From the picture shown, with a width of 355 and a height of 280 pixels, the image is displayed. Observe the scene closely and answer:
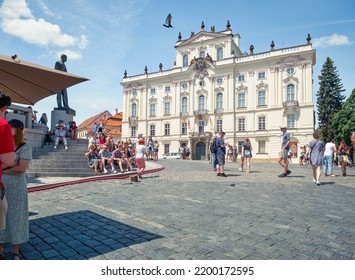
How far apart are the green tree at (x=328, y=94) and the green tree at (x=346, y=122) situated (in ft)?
26.9

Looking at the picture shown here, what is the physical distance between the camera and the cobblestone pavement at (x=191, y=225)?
10.6 feet

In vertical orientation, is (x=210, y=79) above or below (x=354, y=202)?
above

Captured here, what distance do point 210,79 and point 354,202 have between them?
134ft

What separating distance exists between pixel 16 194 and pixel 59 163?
8.38 metres

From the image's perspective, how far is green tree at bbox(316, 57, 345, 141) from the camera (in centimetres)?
4416

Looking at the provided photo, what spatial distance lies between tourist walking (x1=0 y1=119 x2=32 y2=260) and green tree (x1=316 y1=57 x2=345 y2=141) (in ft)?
154

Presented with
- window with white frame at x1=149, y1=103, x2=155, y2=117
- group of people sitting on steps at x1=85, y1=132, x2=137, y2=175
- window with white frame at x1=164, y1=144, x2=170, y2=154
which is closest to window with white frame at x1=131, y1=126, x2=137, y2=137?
window with white frame at x1=149, y1=103, x2=155, y2=117

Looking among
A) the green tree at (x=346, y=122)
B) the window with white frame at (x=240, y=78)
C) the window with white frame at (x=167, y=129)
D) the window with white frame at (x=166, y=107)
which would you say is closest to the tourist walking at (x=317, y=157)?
the green tree at (x=346, y=122)

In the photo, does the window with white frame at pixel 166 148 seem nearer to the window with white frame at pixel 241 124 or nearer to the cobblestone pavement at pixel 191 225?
the window with white frame at pixel 241 124

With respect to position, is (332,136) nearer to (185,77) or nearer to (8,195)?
(185,77)

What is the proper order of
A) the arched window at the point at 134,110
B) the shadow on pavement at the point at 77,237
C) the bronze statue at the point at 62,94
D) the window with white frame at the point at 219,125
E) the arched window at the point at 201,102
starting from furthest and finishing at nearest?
the arched window at the point at 134,110 < the arched window at the point at 201,102 < the window with white frame at the point at 219,125 < the bronze statue at the point at 62,94 < the shadow on pavement at the point at 77,237

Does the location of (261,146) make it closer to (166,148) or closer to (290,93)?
(290,93)

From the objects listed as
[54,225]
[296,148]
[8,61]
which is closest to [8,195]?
[54,225]

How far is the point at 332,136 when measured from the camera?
1587 inches
